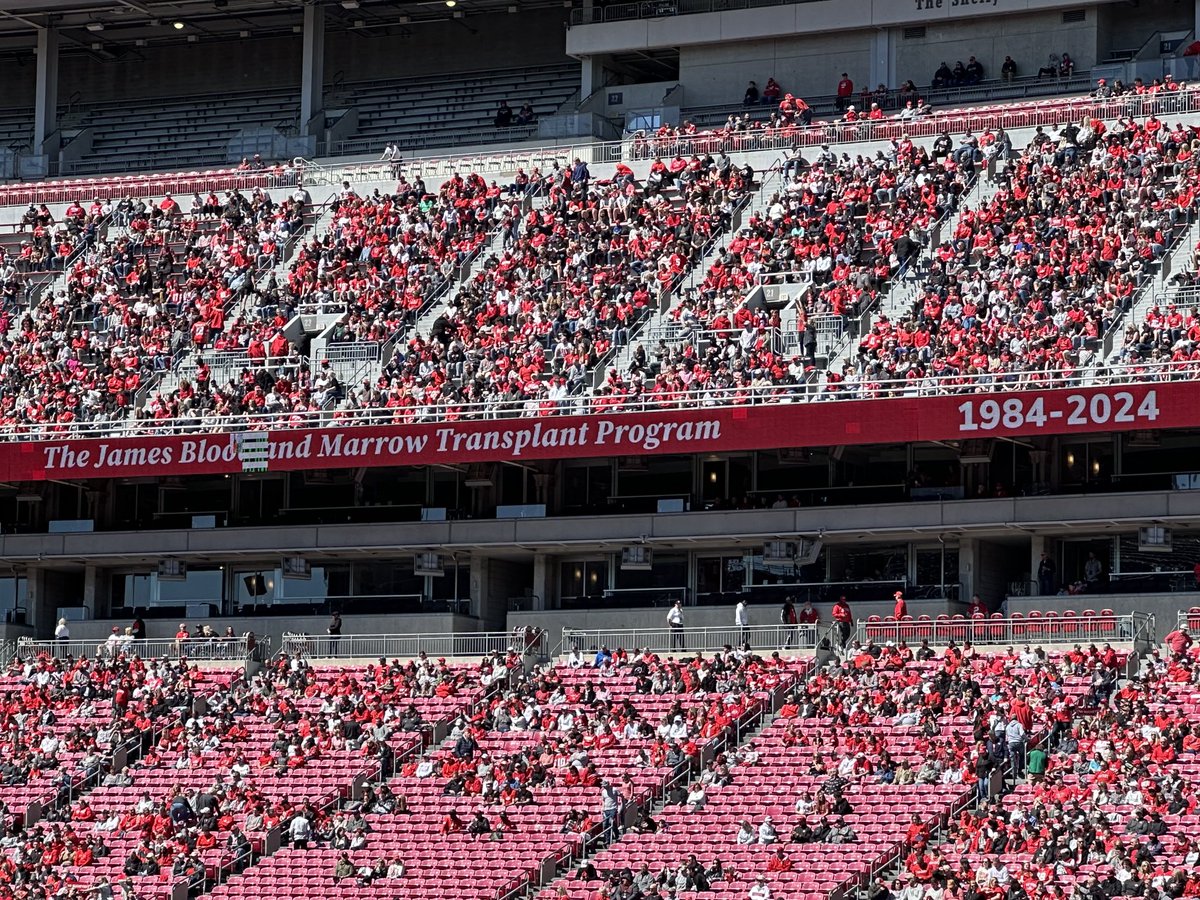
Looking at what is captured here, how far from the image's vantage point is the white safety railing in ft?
131

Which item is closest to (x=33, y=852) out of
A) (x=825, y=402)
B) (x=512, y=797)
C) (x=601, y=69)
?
(x=512, y=797)

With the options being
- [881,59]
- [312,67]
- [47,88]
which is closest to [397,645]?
[881,59]

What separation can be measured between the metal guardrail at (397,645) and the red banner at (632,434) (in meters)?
2.97

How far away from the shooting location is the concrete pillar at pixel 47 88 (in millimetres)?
60781

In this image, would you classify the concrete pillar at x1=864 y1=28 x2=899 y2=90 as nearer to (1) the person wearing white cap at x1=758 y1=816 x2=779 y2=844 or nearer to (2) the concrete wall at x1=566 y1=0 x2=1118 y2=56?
(2) the concrete wall at x1=566 y1=0 x2=1118 y2=56

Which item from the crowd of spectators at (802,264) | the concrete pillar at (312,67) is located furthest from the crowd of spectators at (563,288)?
the concrete pillar at (312,67)

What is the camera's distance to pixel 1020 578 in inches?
1644

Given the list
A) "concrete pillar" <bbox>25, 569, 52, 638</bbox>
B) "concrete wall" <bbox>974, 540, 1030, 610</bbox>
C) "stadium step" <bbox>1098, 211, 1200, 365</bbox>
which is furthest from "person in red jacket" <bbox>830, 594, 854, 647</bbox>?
"concrete pillar" <bbox>25, 569, 52, 638</bbox>

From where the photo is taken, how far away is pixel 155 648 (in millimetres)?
45250

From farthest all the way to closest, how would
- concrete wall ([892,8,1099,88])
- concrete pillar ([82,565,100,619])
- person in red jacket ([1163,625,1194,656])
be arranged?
concrete wall ([892,8,1099,88])
concrete pillar ([82,565,100,619])
person in red jacket ([1163,625,1194,656])

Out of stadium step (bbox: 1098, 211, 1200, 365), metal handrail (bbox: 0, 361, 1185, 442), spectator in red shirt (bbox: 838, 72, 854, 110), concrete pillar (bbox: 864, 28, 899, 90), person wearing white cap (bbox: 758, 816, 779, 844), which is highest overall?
concrete pillar (bbox: 864, 28, 899, 90)

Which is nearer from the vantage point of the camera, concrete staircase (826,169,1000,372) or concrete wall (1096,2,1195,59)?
concrete staircase (826,169,1000,372)

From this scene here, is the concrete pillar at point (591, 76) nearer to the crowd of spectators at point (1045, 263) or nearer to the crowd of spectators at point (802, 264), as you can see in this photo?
the crowd of spectators at point (802, 264)

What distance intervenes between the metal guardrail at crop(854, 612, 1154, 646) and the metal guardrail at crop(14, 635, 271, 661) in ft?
38.8
